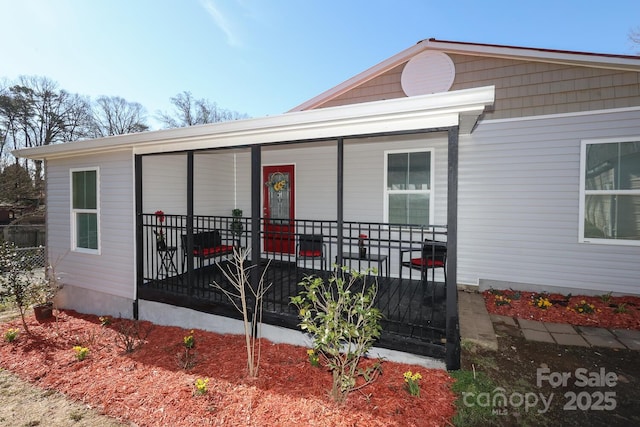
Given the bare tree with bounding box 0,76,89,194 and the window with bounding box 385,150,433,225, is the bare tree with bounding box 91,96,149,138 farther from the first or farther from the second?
the window with bounding box 385,150,433,225

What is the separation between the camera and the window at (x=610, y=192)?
161 inches

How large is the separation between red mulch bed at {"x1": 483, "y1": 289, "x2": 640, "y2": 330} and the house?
22cm

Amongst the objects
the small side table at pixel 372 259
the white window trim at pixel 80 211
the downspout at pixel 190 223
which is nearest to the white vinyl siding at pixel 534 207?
the small side table at pixel 372 259

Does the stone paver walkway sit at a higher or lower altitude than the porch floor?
lower

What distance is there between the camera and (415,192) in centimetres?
503

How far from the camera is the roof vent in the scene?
200 inches

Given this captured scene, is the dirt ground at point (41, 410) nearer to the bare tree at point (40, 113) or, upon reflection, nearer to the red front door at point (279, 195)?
the red front door at point (279, 195)

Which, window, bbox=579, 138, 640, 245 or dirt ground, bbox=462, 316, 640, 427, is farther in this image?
window, bbox=579, 138, 640, 245

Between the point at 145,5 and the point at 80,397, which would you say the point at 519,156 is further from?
the point at 145,5

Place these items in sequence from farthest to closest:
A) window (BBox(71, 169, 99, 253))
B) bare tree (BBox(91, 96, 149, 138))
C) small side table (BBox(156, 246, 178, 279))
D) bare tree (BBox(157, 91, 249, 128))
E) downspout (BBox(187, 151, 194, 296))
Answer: bare tree (BBox(157, 91, 249, 128)) → bare tree (BBox(91, 96, 149, 138)) → window (BBox(71, 169, 99, 253)) → small side table (BBox(156, 246, 178, 279)) → downspout (BBox(187, 151, 194, 296))

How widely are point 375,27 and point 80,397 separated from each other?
1037 cm

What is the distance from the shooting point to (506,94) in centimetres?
471

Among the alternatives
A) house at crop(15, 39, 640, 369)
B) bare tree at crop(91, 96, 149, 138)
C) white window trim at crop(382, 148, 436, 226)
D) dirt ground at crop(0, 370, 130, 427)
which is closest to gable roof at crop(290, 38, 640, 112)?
house at crop(15, 39, 640, 369)

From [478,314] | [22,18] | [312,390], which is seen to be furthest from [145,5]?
[478,314]
